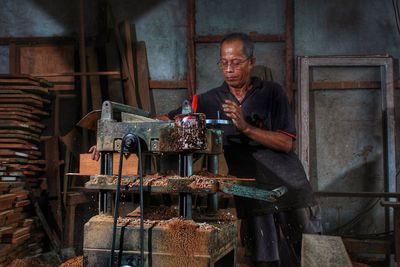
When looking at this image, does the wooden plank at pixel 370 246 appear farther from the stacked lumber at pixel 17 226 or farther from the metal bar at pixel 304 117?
the stacked lumber at pixel 17 226

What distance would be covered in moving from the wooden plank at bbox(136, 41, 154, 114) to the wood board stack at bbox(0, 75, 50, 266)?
38.3 inches

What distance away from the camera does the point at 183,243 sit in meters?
1.56

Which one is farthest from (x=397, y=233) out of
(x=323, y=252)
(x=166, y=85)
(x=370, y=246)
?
(x=166, y=85)

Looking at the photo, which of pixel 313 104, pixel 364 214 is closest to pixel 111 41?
pixel 313 104

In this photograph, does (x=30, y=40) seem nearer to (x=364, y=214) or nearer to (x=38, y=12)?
(x=38, y=12)

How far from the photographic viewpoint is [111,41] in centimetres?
459

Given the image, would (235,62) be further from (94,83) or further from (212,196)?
(94,83)

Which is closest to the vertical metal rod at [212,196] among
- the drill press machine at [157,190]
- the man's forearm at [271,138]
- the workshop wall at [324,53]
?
the drill press machine at [157,190]

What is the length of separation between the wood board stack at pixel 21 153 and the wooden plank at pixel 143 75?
0.97m

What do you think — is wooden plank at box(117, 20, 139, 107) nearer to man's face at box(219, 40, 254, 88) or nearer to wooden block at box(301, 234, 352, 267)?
man's face at box(219, 40, 254, 88)

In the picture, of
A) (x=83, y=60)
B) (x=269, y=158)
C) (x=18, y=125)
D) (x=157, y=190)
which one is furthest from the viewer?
(x=83, y=60)

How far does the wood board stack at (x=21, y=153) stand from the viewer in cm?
401

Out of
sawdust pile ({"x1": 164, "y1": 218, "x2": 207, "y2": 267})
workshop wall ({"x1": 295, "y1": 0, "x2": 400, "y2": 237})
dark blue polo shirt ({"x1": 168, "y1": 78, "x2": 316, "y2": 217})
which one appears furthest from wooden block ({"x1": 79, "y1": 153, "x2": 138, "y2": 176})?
workshop wall ({"x1": 295, "y1": 0, "x2": 400, "y2": 237})

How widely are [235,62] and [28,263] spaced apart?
2.66 metres
